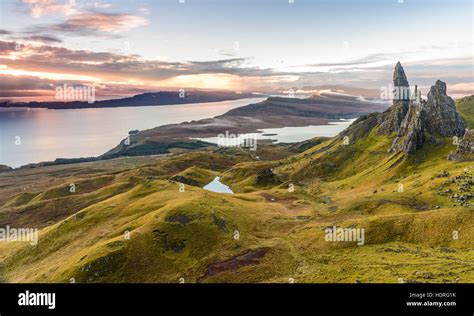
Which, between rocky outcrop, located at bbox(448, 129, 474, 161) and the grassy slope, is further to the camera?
rocky outcrop, located at bbox(448, 129, 474, 161)

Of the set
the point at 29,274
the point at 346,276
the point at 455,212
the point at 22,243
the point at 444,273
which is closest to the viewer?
the point at 444,273

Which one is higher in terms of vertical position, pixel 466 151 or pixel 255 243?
pixel 466 151

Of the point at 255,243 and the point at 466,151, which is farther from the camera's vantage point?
the point at 466,151

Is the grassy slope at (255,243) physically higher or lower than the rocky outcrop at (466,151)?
lower

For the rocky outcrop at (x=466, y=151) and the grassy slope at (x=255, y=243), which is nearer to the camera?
the grassy slope at (x=255, y=243)

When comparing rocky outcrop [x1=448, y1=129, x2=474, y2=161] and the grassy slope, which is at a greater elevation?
rocky outcrop [x1=448, y1=129, x2=474, y2=161]
